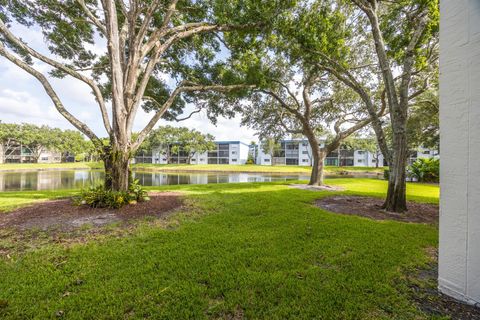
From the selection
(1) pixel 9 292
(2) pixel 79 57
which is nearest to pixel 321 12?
(1) pixel 9 292

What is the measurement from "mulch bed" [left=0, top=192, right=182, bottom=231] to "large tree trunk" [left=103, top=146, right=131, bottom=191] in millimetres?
797

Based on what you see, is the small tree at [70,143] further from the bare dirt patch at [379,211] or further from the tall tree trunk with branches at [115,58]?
the bare dirt patch at [379,211]

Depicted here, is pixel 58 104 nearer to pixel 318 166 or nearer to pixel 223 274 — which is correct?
pixel 223 274

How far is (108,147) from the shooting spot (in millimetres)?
6574

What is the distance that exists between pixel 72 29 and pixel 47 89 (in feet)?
13.7

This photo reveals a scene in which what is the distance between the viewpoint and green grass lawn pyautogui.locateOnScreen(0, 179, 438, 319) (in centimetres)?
210

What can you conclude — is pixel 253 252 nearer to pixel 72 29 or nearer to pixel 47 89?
pixel 47 89

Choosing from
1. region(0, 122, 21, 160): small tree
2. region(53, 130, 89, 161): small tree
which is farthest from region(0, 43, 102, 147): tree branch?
region(0, 122, 21, 160): small tree

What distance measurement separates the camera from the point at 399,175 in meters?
6.36

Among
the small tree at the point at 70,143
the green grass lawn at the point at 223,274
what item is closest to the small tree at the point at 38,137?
the small tree at the point at 70,143

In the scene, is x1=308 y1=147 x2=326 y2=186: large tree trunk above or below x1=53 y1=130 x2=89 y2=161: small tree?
below

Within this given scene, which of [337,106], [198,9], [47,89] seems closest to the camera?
[47,89]

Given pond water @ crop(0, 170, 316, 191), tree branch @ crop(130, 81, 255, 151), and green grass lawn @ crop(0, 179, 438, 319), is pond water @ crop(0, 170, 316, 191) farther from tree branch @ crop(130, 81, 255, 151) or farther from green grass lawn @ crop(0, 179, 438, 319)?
green grass lawn @ crop(0, 179, 438, 319)

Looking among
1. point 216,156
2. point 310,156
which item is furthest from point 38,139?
point 310,156
